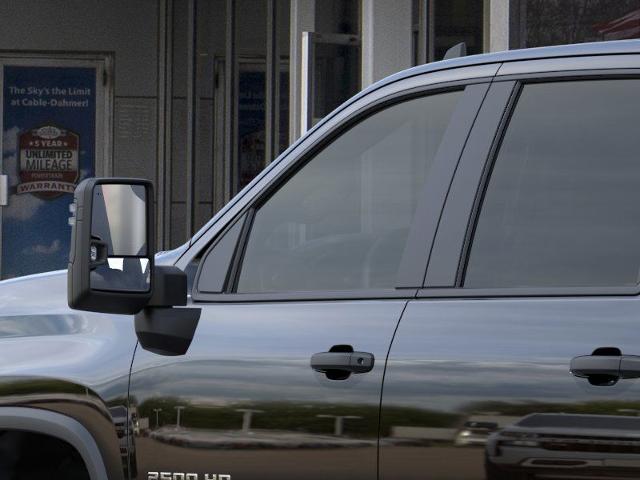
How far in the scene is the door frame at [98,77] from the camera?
16781 mm

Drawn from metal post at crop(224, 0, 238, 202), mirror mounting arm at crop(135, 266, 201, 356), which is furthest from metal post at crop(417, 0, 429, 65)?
mirror mounting arm at crop(135, 266, 201, 356)

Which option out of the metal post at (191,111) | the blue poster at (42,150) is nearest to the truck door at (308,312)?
the metal post at (191,111)

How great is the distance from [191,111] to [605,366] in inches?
524

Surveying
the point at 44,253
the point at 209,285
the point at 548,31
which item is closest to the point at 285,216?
the point at 209,285

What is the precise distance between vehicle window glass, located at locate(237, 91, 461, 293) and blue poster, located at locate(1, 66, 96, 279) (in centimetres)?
1343

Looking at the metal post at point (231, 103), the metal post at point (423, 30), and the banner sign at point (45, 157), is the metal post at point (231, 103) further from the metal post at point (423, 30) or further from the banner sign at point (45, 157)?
the metal post at point (423, 30)

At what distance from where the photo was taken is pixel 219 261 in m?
3.73

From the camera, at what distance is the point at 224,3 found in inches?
623

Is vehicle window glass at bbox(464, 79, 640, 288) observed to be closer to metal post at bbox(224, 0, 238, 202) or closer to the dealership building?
the dealership building

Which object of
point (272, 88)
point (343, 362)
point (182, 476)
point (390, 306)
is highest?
point (272, 88)

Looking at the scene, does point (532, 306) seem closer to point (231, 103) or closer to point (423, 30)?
point (423, 30)

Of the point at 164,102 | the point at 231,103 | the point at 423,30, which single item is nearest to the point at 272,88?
the point at 231,103

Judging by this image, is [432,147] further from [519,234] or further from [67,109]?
→ [67,109]

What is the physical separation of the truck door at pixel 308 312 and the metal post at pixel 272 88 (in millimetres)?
10748
